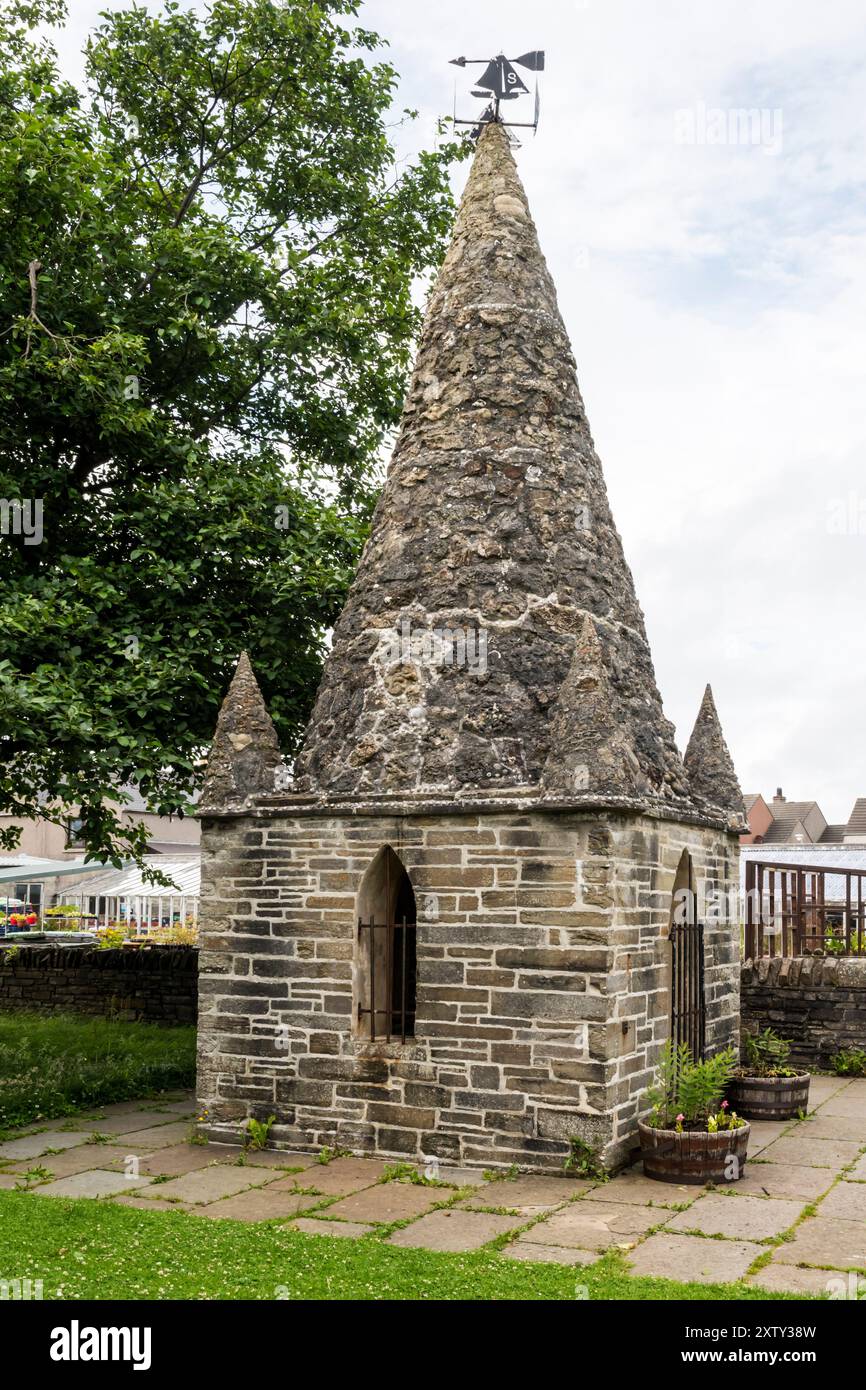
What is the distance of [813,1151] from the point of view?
978 cm

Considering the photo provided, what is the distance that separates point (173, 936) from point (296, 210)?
13.1 meters

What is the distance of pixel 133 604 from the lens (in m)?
13.0

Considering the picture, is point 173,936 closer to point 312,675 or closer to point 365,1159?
point 312,675

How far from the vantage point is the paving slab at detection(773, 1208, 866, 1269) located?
6.80m

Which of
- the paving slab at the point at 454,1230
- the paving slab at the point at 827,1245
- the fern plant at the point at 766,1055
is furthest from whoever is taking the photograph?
the fern plant at the point at 766,1055

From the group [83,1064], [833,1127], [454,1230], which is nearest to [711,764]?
[833,1127]

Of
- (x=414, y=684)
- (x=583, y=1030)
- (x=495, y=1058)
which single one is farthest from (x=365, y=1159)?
(x=414, y=684)

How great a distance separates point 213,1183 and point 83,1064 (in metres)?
4.85

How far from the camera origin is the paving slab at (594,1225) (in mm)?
7117

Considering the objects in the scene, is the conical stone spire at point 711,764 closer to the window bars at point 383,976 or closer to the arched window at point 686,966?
the arched window at point 686,966

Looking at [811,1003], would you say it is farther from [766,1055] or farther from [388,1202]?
[388,1202]

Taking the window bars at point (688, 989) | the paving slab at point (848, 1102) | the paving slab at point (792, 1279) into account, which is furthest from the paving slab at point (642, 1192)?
the paving slab at point (848, 1102)

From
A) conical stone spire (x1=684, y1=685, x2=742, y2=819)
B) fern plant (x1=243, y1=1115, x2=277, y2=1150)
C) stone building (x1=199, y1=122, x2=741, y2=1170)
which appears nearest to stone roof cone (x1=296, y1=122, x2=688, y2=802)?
stone building (x1=199, y1=122, x2=741, y2=1170)

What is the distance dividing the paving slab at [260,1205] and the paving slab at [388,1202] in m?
0.23
